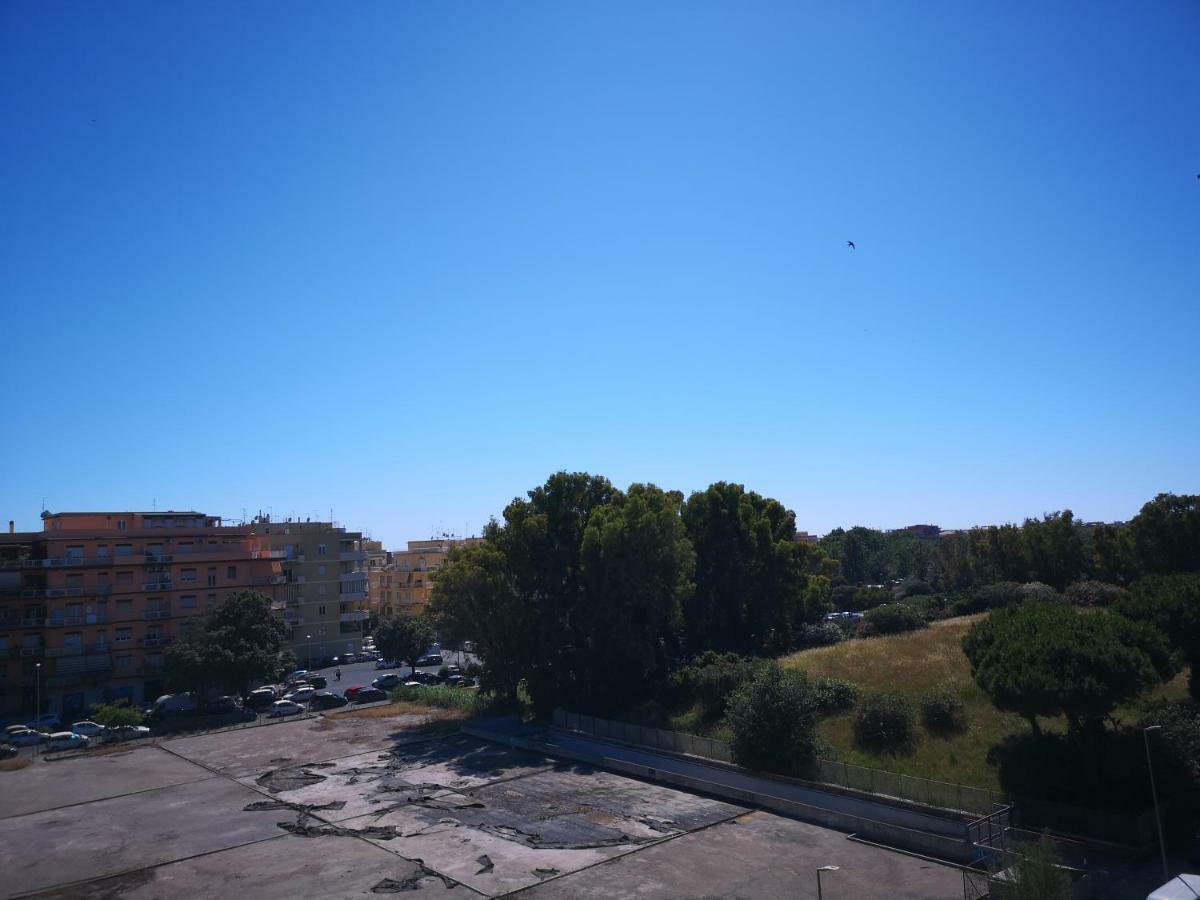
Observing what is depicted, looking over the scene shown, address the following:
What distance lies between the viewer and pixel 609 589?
43.2 metres

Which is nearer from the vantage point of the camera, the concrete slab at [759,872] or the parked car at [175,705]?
the concrete slab at [759,872]

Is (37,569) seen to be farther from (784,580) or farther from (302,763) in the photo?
(784,580)

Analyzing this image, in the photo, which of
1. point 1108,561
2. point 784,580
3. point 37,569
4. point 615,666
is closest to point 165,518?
point 37,569

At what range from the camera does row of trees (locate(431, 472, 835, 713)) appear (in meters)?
43.3

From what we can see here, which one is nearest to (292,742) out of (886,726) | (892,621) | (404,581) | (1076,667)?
(886,726)

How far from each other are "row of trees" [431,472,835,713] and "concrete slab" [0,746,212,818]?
596 inches

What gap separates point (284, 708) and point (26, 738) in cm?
A: 1337

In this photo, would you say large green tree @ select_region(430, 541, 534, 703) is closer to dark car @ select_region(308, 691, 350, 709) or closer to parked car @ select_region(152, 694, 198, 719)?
dark car @ select_region(308, 691, 350, 709)

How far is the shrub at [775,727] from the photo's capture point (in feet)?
100

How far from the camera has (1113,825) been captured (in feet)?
75.0

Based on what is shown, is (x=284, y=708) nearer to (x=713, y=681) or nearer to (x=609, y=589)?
(x=609, y=589)

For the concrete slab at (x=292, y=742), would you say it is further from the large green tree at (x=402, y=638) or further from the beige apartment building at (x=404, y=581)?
the beige apartment building at (x=404, y=581)

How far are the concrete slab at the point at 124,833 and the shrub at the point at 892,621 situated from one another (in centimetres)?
3407

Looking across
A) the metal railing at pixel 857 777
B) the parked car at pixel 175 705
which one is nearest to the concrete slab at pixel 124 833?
the metal railing at pixel 857 777
